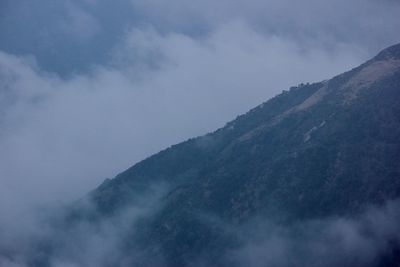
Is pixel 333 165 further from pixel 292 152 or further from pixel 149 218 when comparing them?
pixel 149 218

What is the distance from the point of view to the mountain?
134125 millimetres

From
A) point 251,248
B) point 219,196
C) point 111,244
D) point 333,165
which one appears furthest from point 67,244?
point 333,165

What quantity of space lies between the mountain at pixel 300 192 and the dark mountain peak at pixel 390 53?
0.43 m

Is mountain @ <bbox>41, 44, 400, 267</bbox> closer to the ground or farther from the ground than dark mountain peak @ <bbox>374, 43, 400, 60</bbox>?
closer to the ground

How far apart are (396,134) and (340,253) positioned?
135ft

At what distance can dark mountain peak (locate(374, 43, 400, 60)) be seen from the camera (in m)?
190

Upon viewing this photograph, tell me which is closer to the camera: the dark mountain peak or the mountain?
the mountain

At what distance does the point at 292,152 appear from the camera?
6713 inches

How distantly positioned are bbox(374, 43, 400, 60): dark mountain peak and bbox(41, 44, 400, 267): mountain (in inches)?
17.1

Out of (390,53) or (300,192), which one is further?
(390,53)

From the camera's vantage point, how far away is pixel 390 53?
193 metres

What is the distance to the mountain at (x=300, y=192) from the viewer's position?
134m

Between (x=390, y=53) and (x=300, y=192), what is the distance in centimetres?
6956

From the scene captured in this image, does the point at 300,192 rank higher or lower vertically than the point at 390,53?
lower
